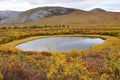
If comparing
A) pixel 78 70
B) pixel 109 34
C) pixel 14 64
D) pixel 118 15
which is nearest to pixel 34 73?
pixel 14 64

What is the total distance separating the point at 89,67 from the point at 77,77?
14.1 feet

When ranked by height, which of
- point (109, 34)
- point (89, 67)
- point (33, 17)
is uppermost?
point (89, 67)

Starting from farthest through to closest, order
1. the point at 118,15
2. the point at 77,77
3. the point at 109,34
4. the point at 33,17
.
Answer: the point at 33,17 < the point at 118,15 < the point at 109,34 < the point at 77,77

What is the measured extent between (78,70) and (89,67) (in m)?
3.66

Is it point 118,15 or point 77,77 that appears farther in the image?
point 118,15

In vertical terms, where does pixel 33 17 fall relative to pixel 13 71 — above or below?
below

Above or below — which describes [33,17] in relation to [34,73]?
below

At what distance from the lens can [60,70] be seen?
12.6 meters

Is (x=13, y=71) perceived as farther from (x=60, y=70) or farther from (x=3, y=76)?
(x=60, y=70)

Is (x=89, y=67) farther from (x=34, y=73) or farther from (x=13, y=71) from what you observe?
(x=13, y=71)

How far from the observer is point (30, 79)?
12.0 m

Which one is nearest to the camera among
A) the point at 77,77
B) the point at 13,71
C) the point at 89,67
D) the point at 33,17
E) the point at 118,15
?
the point at 77,77

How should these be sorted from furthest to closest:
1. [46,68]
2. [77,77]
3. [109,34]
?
[109,34]
[46,68]
[77,77]

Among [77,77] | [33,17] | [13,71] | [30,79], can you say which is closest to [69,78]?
[77,77]
